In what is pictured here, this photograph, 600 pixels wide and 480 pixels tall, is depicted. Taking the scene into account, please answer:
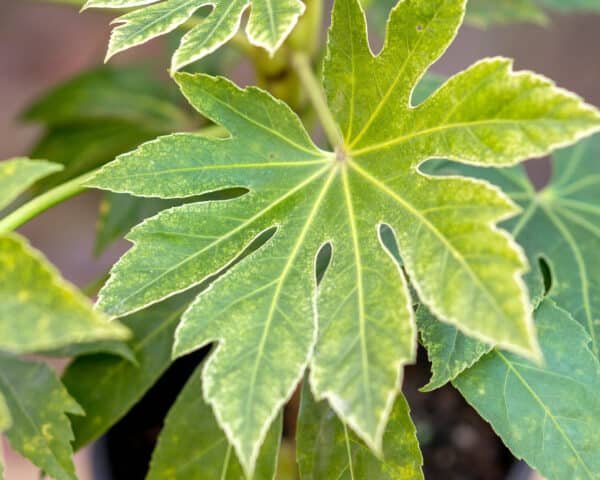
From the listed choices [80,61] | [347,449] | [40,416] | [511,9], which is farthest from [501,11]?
[80,61]

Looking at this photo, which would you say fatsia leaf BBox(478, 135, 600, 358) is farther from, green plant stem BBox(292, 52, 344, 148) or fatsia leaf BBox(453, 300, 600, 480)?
green plant stem BBox(292, 52, 344, 148)

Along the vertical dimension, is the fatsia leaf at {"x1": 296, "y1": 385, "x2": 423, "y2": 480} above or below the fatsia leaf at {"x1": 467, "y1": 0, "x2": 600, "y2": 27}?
below

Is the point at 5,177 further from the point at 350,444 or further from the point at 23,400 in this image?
the point at 350,444

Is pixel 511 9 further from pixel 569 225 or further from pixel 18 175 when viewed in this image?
pixel 18 175

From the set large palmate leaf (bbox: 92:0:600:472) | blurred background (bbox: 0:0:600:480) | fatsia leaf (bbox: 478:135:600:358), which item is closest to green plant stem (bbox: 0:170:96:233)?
large palmate leaf (bbox: 92:0:600:472)

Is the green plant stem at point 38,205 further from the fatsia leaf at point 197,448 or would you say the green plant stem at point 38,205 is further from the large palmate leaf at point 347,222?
the fatsia leaf at point 197,448

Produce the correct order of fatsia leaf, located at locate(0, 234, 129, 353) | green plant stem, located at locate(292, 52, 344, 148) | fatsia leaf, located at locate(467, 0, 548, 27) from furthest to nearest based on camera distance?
1. fatsia leaf, located at locate(467, 0, 548, 27)
2. green plant stem, located at locate(292, 52, 344, 148)
3. fatsia leaf, located at locate(0, 234, 129, 353)

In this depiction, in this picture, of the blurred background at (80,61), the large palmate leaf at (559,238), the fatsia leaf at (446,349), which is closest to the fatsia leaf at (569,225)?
the large palmate leaf at (559,238)
